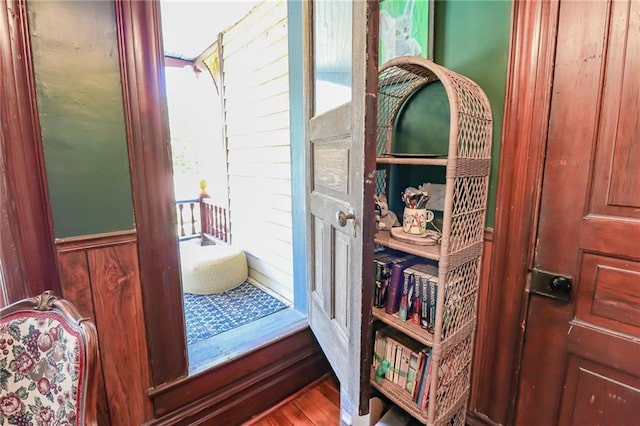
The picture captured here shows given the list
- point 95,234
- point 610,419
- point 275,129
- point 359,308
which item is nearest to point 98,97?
point 95,234

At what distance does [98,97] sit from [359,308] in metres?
1.12

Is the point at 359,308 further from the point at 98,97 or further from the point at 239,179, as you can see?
the point at 239,179

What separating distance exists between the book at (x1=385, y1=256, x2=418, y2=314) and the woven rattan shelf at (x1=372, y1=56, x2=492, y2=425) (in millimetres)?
37

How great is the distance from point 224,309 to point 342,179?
59.8 inches

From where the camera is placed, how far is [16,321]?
0.90 metres

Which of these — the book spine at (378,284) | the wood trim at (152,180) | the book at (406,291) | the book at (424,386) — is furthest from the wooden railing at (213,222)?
the book at (424,386)

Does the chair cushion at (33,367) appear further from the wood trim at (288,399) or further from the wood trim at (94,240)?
the wood trim at (288,399)

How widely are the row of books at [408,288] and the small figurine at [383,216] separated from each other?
137mm

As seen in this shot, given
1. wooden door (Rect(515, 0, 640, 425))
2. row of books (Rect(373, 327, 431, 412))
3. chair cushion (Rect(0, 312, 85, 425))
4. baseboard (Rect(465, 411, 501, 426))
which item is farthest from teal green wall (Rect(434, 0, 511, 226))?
chair cushion (Rect(0, 312, 85, 425))

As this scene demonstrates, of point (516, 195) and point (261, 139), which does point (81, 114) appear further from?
point (261, 139)

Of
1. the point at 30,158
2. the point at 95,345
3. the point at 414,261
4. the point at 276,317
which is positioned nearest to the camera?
the point at 95,345

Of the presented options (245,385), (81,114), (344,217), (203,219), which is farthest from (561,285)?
→ (203,219)

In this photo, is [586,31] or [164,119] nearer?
[586,31]

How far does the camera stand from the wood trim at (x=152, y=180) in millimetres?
1096
